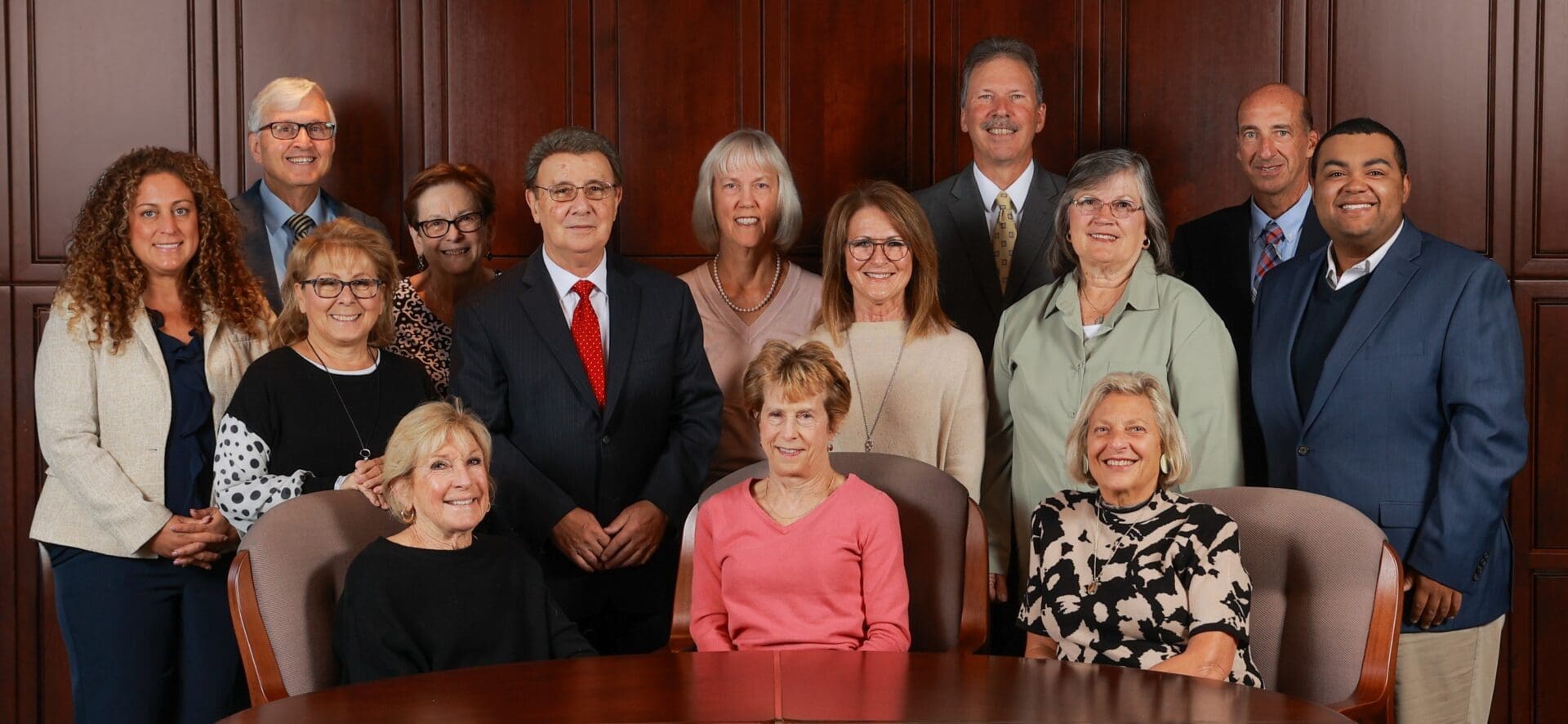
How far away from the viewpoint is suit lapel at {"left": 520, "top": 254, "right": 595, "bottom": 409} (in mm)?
3439

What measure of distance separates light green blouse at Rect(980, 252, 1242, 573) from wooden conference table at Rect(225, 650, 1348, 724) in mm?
1030

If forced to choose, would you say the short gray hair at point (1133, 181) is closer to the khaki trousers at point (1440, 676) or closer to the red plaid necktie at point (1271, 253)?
the red plaid necktie at point (1271, 253)

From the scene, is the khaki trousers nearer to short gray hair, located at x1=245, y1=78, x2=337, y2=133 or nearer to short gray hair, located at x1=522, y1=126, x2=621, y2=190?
short gray hair, located at x1=522, y1=126, x2=621, y2=190

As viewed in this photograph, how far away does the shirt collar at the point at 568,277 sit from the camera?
355cm

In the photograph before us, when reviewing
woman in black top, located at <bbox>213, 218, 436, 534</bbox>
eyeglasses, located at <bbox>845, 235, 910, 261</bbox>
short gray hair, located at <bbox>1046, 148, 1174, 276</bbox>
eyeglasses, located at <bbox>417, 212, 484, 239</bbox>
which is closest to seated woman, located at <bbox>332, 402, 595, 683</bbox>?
woman in black top, located at <bbox>213, 218, 436, 534</bbox>

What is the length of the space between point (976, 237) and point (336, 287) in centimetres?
183

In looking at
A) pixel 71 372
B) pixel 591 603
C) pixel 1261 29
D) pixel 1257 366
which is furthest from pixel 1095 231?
pixel 71 372

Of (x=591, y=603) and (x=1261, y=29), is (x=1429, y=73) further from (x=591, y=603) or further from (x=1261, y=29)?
(x=591, y=603)

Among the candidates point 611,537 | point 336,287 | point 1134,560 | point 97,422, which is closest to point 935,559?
point 1134,560

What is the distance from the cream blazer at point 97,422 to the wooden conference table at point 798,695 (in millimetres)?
1414

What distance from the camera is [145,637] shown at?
3.39 metres

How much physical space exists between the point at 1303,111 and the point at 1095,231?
44.7 inches

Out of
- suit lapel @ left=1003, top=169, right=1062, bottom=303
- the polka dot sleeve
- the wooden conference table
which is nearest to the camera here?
the wooden conference table

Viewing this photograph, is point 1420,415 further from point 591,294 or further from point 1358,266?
point 591,294
